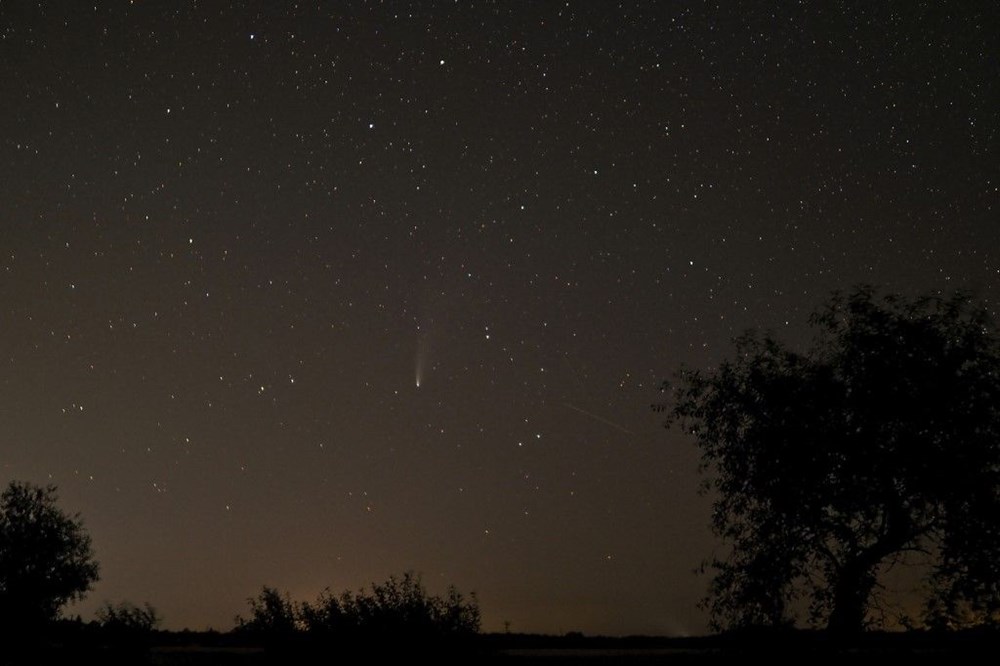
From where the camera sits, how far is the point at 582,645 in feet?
39.5

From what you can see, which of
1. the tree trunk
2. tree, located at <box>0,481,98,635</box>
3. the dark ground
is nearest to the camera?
the dark ground

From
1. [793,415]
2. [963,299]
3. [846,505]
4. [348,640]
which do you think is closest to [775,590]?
[846,505]

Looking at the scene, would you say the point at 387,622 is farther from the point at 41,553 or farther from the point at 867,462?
the point at 41,553

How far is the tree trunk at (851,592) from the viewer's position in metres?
15.0

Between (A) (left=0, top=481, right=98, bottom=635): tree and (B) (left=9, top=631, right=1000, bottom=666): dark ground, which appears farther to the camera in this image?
(A) (left=0, top=481, right=98, bottom=635): tree

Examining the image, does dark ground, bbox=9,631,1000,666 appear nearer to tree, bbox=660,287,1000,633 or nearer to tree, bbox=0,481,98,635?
tree, bbox=660,287,1000,633

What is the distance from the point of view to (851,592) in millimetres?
15055

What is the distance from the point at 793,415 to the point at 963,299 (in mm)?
3206

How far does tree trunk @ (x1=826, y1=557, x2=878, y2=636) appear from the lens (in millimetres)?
15016

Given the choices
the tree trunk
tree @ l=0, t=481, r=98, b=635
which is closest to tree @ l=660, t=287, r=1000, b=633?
the tree trunk

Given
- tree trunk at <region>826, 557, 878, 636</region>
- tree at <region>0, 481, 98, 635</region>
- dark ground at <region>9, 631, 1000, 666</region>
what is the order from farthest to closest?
tree at <region>0, 481, 98, 635</region>
tree trunk at <region>826, 557, 878, 636</region>
dark ground at <region>9, 631, 1000, 666</region>

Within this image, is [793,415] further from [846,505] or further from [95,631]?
[95,631]


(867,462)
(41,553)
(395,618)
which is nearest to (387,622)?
(395,618)

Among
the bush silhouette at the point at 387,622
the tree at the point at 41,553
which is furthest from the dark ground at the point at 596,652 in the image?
the tree at the point at 41,553
